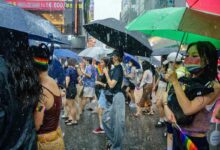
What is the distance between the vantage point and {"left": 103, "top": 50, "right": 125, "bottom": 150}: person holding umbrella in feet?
22.1

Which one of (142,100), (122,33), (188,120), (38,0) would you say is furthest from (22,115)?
(38,0)

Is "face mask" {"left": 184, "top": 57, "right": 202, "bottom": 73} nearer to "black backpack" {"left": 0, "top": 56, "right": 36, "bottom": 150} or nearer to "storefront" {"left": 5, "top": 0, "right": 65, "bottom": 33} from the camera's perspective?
"black backpack" {"left": 0, "top": 56, "right": 36, "bottom": 150}

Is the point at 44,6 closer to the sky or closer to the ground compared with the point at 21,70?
closer to the ground

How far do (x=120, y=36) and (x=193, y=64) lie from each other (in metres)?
2.97

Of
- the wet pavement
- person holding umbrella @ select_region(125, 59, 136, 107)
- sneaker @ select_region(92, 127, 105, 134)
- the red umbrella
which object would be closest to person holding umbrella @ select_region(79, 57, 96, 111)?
the wet pavement

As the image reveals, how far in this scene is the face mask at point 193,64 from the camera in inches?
148

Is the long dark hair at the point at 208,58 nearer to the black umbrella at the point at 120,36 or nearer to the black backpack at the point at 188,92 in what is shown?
the black backpack at the point at 188,92

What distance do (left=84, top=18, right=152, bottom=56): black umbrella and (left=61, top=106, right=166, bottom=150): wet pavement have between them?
82.8 inches

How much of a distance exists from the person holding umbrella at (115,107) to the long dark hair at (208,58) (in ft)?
10.2

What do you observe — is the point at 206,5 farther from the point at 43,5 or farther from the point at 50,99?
the point at 43,5

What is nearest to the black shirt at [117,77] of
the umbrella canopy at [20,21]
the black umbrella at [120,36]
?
the black umbrella at [120,36]

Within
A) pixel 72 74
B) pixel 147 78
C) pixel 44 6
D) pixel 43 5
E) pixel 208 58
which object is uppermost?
pixel 208 58

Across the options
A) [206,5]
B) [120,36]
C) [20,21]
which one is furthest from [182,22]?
[120,36]

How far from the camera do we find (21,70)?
280 cm
